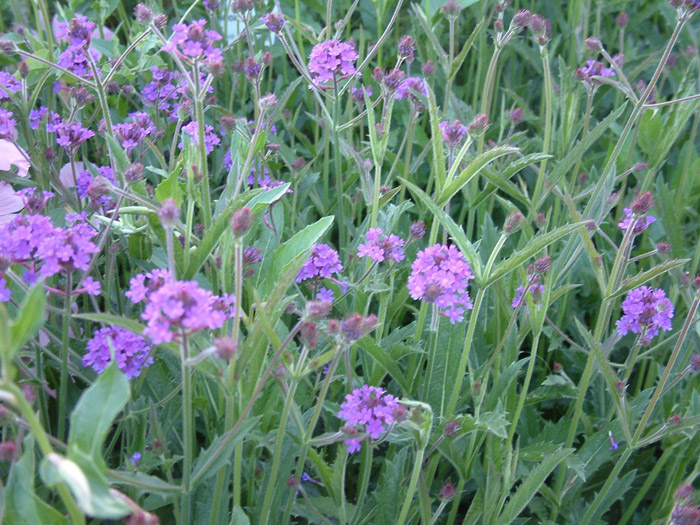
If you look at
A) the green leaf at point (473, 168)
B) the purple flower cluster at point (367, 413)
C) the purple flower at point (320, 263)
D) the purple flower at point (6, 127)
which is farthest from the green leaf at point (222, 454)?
the purple flower at point (6, 127)

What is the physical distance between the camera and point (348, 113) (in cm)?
236

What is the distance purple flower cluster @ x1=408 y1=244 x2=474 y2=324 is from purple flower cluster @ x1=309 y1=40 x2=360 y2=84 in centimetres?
58

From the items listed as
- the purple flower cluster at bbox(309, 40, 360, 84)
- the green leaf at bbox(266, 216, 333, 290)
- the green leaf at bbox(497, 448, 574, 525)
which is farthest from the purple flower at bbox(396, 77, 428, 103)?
the green leaf at bbox(497, 448, 574, 525)

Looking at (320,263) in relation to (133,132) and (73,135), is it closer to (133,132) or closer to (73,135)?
(133,132)

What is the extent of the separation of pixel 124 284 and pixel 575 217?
3.79 ft

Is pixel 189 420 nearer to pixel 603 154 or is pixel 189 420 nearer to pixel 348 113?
pixel 348 113

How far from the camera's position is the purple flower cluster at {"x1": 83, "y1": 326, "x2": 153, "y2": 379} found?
1332mm

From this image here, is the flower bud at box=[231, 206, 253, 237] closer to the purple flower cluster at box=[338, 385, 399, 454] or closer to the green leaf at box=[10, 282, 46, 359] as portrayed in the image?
the green leaf at box=[10, 282, 46, 359]

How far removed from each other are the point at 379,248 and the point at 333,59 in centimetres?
48

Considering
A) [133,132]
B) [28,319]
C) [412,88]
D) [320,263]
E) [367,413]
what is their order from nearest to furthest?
[28,319]
[367,413]
[320,263]
[133,132]
[412,88]

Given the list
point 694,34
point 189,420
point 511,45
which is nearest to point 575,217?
point 189,420

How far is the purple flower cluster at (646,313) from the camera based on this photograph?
5.37 ft

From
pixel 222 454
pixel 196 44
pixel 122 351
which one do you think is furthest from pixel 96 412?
pixel 196 44

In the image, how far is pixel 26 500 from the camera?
1.03 meters
